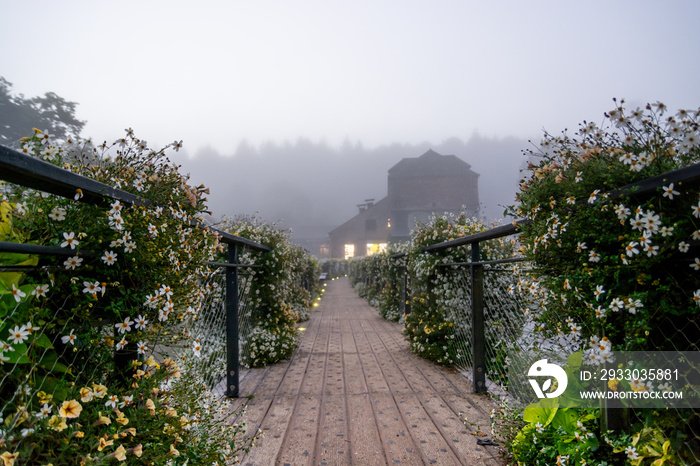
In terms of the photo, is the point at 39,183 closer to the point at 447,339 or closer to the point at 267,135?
the point at 447,339

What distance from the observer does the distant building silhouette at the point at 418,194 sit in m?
37.3

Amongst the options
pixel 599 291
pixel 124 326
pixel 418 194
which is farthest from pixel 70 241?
pixel 418 194

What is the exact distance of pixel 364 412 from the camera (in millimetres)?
2715

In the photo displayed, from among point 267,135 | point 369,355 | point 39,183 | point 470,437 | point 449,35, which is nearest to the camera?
point 39,183

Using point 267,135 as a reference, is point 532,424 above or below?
below

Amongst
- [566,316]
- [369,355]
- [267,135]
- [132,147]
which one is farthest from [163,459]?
[267,135]

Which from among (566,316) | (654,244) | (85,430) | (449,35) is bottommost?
(85,430)

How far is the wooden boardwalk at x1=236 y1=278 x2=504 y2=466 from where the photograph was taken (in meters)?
2.07

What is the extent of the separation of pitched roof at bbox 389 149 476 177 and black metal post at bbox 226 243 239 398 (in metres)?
36.0

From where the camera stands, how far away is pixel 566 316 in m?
1.53

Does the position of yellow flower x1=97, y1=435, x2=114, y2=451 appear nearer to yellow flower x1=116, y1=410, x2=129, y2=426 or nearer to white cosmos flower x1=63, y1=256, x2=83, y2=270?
yellow flower x1=116, y1=410, x2=129, y2=426

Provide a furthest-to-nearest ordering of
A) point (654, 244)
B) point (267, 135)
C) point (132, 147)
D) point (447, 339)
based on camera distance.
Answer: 1. point (267, 135)
2. point (447, 339)
3. point (132, 147)
4. point (654, 244)

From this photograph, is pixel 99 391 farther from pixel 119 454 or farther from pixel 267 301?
pixel 267 301

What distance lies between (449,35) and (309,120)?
11630 cm
